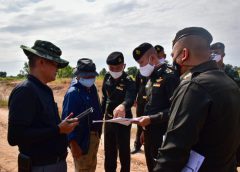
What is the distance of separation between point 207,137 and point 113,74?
340cm

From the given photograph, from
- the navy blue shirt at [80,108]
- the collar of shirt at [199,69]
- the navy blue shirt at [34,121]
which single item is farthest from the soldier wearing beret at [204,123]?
the navy blue shirt at [80,108]

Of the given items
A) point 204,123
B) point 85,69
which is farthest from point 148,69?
point 204,123

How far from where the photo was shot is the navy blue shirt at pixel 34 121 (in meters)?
2.71

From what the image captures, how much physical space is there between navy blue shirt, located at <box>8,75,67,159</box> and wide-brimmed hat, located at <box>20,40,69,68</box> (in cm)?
24

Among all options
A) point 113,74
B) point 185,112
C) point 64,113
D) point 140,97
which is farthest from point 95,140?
point 185,112

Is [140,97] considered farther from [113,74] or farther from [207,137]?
[207,137]

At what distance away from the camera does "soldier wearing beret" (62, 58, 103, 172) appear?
388 cm

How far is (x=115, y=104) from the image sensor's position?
534 cm

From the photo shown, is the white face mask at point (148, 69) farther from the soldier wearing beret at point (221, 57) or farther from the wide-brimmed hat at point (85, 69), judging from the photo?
the soldier wearing beret at point (221, 57)

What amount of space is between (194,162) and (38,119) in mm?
1524

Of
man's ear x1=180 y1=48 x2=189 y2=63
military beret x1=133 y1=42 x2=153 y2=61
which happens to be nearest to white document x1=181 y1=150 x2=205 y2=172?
man's ear x1=180 y1=48 x2=189 y2=63

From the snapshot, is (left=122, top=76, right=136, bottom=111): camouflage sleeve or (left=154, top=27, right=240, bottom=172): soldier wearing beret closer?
(left=154, top=27, right=240, bottom=172): soldier wearing beret

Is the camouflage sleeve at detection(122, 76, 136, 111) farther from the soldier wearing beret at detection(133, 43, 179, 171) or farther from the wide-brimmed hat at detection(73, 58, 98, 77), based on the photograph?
the wide-brimmed hat at detection(73, 58, 98, 77)

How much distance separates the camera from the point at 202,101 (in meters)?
1.90
